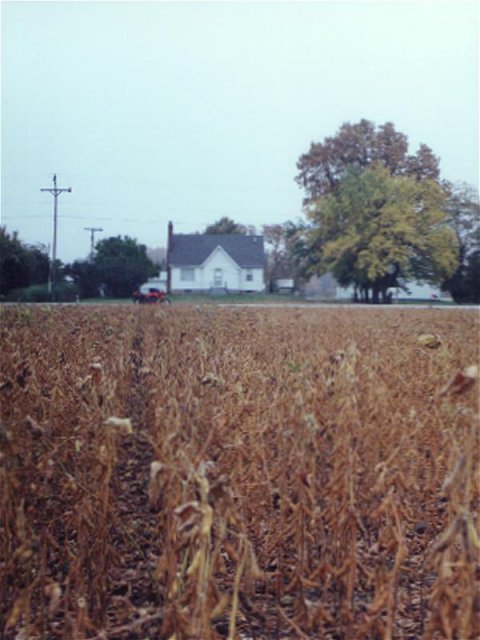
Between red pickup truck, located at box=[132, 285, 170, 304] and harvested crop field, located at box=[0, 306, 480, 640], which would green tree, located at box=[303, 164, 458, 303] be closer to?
harvested crop field, located at box=[0, 306, 480, 640]

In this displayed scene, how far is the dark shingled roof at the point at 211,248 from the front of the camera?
9594 mm

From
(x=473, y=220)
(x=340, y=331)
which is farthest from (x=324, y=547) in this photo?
(x=473, y=220)

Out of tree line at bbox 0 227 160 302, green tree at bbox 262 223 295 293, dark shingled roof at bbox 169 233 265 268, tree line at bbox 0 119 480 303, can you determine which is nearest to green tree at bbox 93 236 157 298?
tree line at bbox 0 227 160 302

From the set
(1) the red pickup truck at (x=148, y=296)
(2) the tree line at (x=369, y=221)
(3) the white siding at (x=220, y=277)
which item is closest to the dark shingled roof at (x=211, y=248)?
(3) the white siding at (x=220, y=277)

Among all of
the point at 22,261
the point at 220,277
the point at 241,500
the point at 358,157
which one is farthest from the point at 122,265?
the point at 241,500

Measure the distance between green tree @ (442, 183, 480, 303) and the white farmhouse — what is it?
2436 millimetres

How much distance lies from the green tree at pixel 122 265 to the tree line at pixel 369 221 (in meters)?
0.32

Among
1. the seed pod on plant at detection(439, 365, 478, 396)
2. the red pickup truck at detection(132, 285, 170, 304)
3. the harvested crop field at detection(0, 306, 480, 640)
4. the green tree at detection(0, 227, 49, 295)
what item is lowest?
the harvested crop field at detection(0, 306, 480, 640)

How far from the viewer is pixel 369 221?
18.5 feet

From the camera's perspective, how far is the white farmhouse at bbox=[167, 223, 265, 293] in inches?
382

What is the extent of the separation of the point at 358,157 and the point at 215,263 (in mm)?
5646

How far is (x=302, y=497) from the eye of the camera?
241 centimetres

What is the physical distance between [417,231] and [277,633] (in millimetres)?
3705

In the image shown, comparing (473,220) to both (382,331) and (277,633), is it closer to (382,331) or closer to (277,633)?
(382,331)
